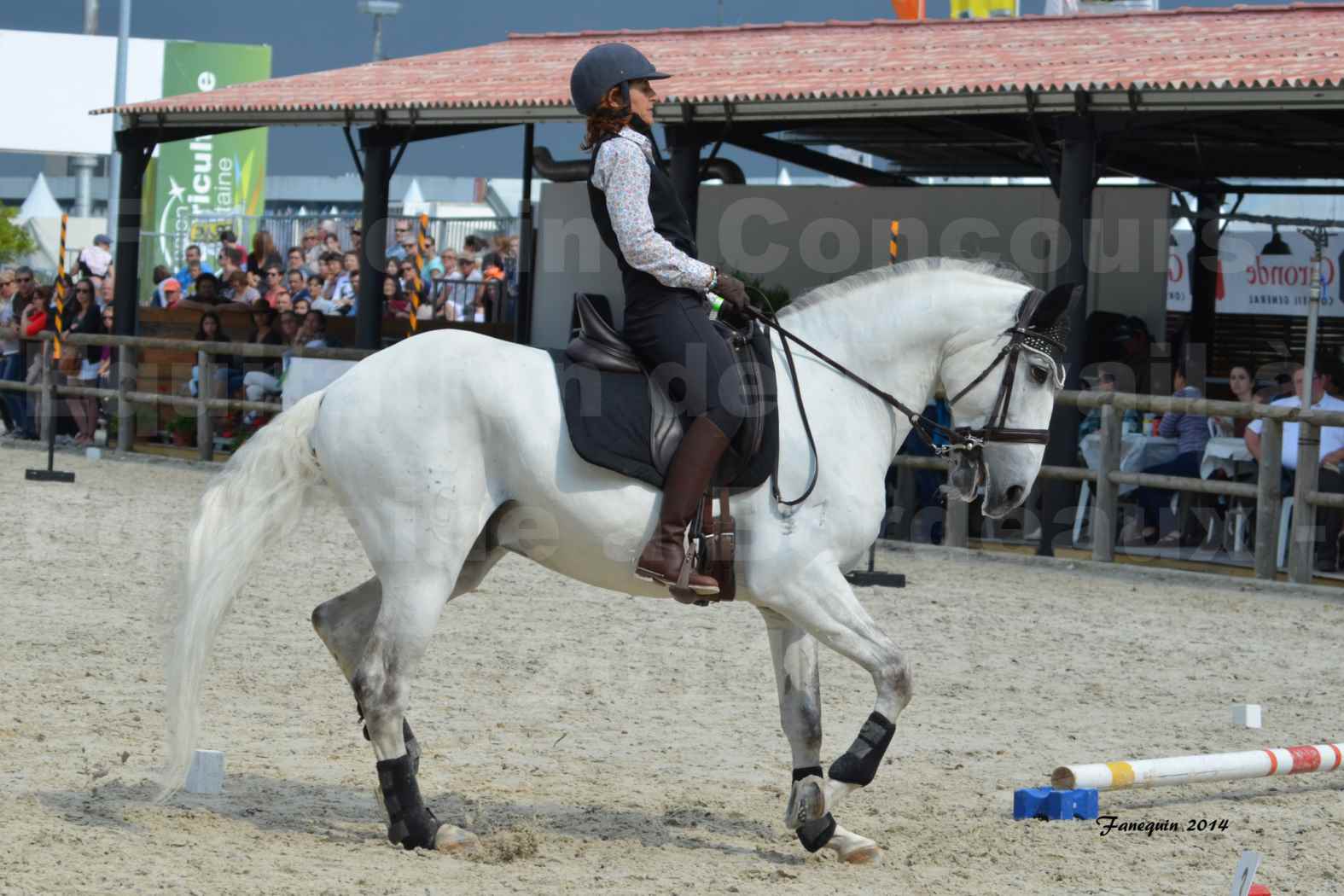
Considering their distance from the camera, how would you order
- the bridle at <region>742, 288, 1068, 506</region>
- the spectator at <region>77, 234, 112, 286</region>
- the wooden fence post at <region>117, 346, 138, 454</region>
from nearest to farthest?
the bridle at <region>742, 288, 1068, 506</region>, the wooden fence post at <region>117, 346, 138, 454</region>, the spectator at <region>77, 234, 112, 286</region>

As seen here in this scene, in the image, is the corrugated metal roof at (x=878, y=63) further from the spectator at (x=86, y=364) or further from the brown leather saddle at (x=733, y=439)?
the brown leather saddle at (x=733, y=439)

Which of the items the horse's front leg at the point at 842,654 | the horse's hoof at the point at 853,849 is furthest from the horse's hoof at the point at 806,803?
the horse's hoof at the point at 853,849

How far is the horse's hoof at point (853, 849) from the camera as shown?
4945 millimetres

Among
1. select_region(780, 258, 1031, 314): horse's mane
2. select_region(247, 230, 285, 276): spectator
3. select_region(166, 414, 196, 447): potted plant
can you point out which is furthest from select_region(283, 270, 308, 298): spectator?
select_region(780, 258, 1031, 314): horse's mane

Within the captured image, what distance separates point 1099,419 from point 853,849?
8.88 metres

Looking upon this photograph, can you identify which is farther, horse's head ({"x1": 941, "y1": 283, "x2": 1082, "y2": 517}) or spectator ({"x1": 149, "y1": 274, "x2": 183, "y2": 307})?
spectator ({"x1": 149, "y1": 274, "x2": 183, "y2": 307})

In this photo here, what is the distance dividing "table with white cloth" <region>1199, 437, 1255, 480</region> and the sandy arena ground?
56.5 inches

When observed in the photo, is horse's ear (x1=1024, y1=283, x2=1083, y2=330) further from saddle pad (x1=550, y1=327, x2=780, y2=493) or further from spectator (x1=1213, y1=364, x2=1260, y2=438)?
spectator (x1=1213, y1=364, x2=1260, y2=438)

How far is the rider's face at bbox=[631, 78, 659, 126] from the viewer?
498 cm

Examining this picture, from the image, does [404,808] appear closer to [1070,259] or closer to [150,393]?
[1070,259]

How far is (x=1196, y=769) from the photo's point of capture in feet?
17.2

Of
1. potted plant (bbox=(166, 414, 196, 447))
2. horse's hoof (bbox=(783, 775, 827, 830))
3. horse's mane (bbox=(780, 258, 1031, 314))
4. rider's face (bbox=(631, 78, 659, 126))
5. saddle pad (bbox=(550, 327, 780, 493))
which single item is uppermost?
rider's face (bbox=(631, 78, 659, 126))

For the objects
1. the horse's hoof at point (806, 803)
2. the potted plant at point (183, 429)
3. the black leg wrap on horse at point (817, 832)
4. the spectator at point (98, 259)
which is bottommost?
the black leg wrap on horse at point (817, 832)

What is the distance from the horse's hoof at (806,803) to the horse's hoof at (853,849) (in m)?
0.10
